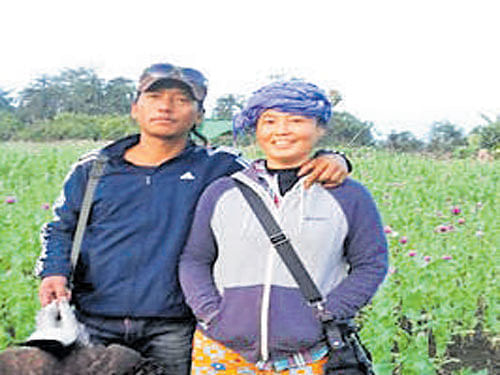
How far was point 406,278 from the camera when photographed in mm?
4480

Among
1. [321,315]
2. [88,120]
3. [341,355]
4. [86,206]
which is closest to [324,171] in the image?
[321,315]

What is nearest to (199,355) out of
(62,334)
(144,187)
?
(62,334)

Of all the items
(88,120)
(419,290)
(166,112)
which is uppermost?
(166,112)

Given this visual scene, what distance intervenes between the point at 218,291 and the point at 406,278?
8.32 feet

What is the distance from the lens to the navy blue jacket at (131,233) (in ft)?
7.98

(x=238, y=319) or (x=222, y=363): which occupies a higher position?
(x=238, y=319)

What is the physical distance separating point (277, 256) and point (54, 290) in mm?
844

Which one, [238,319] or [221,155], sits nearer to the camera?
[238,319]

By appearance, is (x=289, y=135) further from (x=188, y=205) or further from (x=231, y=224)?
(x=188, y=205)

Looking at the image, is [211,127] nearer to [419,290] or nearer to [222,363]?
[222,363]

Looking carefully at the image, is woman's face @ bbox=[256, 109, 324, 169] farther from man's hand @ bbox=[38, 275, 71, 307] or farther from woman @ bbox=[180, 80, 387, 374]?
man's hand @ bbox=[38, 275, 71, 307]

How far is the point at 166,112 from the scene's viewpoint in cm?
248

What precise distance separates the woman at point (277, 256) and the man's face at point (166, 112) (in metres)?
0.37

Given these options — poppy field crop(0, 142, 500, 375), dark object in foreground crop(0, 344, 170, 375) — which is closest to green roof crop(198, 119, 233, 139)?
dark object in foreground crop(0, 344, 170, 375)
